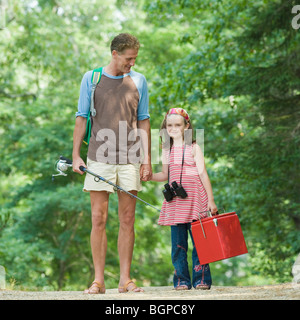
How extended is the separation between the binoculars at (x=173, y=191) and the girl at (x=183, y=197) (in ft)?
0.08

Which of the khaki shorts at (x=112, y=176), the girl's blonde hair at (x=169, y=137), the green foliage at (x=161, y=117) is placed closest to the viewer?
the khaki shorts at (x=112, y=176)

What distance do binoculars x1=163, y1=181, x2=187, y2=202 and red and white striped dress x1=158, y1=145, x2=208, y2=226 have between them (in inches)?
1.8

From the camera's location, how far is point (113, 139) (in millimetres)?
4652

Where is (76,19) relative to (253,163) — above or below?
above

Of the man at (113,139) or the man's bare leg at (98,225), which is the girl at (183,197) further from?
the man's bare leg at (98,225)

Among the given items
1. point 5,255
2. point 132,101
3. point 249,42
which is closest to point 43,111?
point 5,255

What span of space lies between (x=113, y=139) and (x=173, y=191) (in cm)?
77

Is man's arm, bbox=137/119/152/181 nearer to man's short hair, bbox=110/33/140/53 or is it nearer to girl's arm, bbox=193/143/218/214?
girl's arm, bbox=193/143/218/214

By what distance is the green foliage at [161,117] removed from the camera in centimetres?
898

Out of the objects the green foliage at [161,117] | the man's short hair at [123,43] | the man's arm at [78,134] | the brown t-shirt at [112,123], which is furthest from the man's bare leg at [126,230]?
the green foliage at [161,117]

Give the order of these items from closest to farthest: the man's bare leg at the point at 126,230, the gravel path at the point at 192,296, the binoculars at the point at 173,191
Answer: the gravel path at the point at 192,296 → the man's bare leg at the point at 126,230 → the binoculars at the point at 173,191

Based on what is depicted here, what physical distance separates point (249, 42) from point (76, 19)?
1603 centimetres

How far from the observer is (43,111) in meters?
15.8
